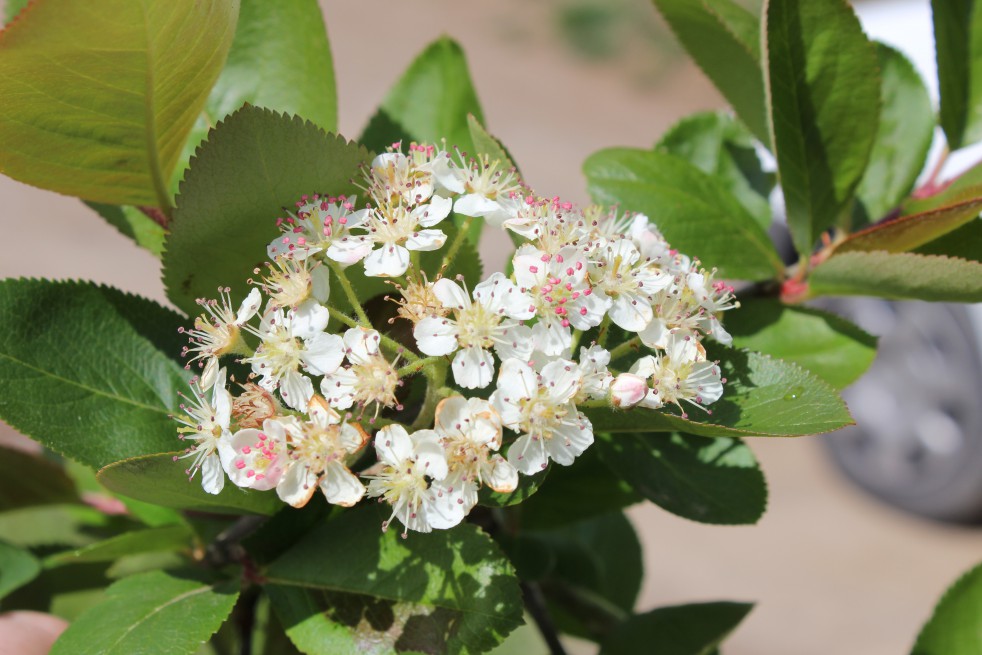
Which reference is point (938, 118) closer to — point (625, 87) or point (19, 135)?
point (19, 135)

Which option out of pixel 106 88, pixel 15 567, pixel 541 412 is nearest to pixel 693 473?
pixel 541 412

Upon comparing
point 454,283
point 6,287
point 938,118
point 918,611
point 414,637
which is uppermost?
point 938,118

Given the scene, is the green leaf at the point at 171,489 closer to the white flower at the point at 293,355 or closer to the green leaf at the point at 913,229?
the white flower at the point at 293,355

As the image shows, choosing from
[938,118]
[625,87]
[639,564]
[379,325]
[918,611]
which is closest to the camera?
[379,325]

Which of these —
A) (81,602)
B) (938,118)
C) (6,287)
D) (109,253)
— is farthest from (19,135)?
(109,253)

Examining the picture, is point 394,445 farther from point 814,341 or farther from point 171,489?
point 814,341

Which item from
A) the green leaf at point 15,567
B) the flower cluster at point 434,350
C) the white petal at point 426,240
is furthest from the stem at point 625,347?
Answer: the green leaf at point 15,567

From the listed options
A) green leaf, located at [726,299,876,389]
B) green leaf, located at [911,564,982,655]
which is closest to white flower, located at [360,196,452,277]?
green leaf, located at [726,299,876,389]
